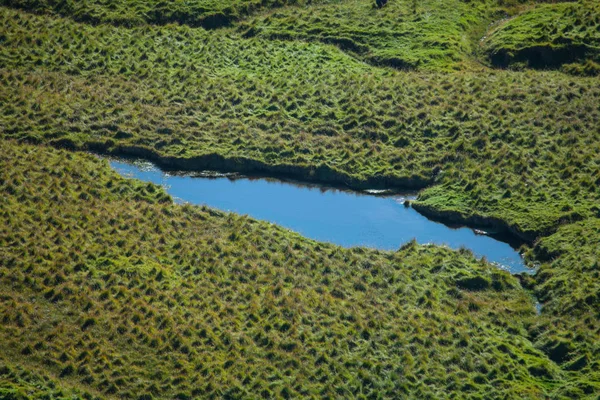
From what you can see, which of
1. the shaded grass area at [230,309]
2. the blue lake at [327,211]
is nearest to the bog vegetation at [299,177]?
the shaded grass area at [230,309]

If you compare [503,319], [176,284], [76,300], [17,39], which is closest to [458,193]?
[503,319]

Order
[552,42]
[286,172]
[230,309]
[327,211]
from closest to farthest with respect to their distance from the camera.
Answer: [230,309] → [327,211] → [286,172] → [552,42]

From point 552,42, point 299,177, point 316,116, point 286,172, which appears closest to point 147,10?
point 316,116

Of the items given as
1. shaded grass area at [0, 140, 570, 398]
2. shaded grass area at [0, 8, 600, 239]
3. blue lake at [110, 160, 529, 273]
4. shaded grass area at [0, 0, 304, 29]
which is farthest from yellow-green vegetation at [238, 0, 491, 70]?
shaded grass area at [0, 140, 570, 398]

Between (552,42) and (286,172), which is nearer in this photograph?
(286,172)

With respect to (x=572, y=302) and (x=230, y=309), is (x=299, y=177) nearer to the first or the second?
(x=230, y=309)

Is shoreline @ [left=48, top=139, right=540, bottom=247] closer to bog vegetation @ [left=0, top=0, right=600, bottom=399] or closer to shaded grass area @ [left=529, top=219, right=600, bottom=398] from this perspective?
bog vegetation @ [left=0, top=0, right=600, bottom=399]

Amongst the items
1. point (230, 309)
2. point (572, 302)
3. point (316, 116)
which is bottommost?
point (230, 309)
